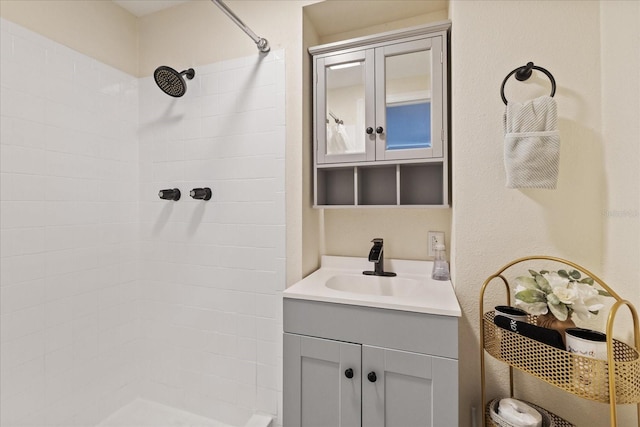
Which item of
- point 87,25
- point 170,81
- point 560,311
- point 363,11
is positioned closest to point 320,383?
point 560,311

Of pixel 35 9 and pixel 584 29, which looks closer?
pixel 584 29

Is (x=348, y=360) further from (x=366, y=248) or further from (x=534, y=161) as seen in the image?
(x=534, y=161)

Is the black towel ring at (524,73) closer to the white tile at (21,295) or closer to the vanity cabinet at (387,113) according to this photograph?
the vanity cabinet at (387,113)

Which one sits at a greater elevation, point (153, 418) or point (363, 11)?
point (363, 11)

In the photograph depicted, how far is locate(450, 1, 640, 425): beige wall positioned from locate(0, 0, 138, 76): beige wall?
1.87 m

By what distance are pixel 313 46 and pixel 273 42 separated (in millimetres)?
219

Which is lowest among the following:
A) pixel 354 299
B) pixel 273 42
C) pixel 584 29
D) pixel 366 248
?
pixel 354 299

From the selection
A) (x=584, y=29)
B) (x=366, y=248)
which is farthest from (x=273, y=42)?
(x=584, y=29)

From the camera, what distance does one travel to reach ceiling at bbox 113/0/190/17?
175cm

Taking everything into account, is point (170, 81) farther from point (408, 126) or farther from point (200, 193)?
point (408, 126)

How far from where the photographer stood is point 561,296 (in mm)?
876

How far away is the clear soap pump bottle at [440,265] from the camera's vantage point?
144 centimetres

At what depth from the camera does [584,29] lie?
1.09 m

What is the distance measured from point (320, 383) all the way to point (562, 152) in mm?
1304
